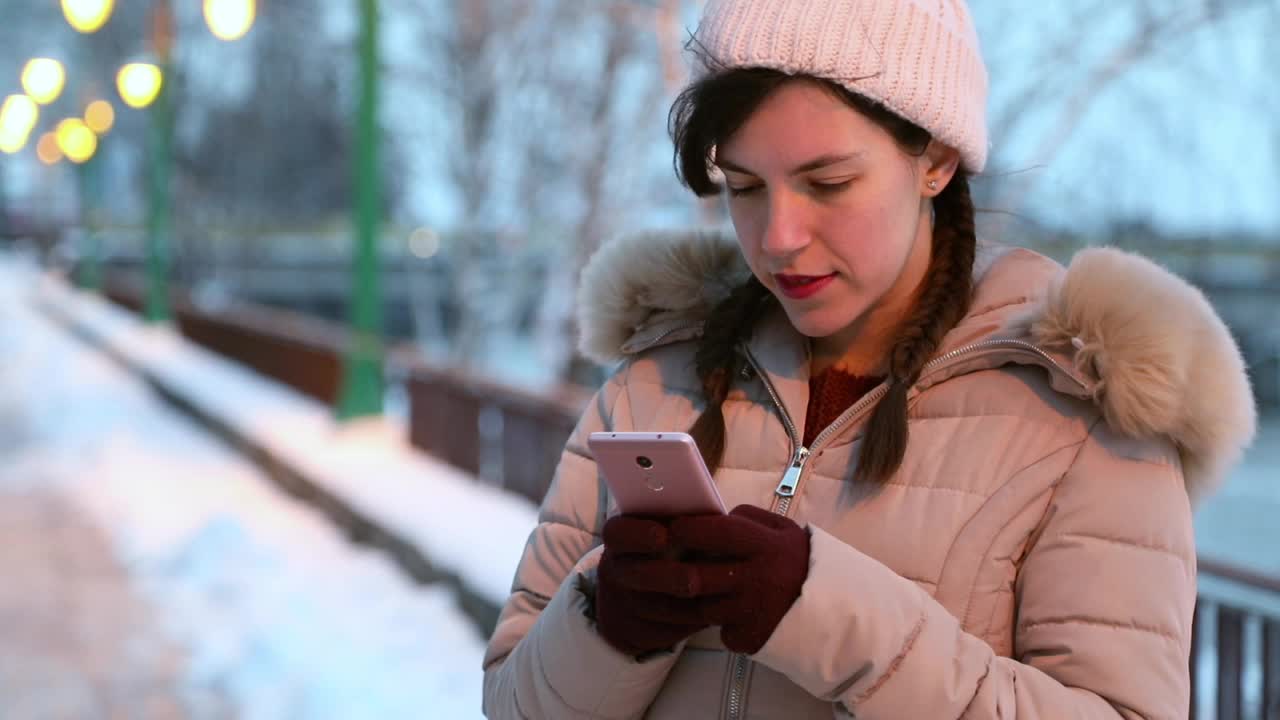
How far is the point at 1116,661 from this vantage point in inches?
57.3

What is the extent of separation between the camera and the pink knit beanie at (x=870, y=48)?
1.58 m

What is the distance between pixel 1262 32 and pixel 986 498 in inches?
443

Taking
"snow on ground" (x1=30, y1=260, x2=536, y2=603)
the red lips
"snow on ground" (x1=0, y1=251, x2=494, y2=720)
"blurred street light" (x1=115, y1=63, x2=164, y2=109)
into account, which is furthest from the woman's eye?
"blurred street light" (x1=115, y1=63, x2=164, y2=109)

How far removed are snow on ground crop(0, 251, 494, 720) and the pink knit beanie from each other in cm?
322

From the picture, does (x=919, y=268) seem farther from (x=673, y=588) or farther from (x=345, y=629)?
(x=345, y=629)

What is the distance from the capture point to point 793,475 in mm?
1680

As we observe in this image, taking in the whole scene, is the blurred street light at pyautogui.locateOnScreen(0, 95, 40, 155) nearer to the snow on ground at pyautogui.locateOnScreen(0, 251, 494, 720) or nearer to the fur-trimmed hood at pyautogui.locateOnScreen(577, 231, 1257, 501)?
the snow on ground at pyautogui.locateOnScreen(0, 251, 494, 720)

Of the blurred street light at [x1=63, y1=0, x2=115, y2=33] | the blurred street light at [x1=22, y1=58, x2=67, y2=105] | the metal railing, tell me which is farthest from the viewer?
the blurred street light at [x1=22, y1=58, x2=67, y2=105]

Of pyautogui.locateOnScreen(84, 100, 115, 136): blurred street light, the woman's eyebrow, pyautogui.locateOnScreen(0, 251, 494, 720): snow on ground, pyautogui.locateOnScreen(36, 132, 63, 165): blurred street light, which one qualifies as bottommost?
pyautogui.locateOnScreen(36, 132, 63, 165): blurred street light

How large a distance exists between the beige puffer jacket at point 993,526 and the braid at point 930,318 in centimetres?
2

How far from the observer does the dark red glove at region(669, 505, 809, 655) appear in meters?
1.39

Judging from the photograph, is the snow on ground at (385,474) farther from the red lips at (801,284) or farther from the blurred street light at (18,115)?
the blurred street light at (18,115)

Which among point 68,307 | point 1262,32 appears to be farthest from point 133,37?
point 1262,32

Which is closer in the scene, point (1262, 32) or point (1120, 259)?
point (1120, 259)
